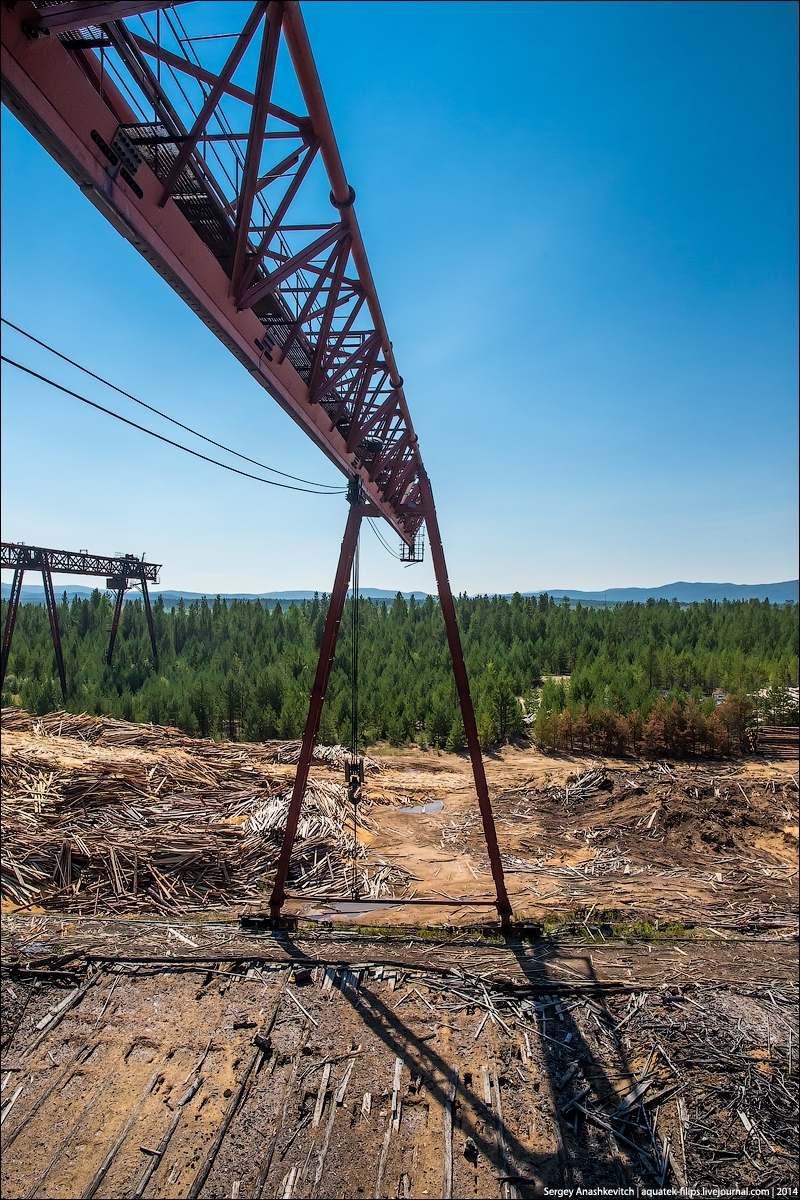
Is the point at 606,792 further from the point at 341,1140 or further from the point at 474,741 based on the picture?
the point at 341,1140

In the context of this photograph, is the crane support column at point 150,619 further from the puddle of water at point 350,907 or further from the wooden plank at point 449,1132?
the wooden plank at point 449,1132

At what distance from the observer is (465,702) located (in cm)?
661

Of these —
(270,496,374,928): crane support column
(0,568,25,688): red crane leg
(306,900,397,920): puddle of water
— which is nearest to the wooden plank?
(306,900,397,920): puddle of water

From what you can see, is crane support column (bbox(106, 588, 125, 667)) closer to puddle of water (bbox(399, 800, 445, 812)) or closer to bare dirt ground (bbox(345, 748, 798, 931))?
bare dirt ground (bbox(345, 748, 798, 931))

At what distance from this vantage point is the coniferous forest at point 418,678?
52.9 feet

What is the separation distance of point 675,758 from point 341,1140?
1375 centimetres

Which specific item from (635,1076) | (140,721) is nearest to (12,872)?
(635,1076)

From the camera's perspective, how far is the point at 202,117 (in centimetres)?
269

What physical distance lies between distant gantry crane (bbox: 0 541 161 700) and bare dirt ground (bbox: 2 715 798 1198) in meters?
11.8

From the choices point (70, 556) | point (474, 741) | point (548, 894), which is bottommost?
point (548, 894)

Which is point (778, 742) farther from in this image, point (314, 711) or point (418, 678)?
point (314, 711)

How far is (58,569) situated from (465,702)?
15.6 metres

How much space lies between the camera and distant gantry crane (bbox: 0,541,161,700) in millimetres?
16422

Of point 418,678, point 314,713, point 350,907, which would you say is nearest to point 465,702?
point 314,713
